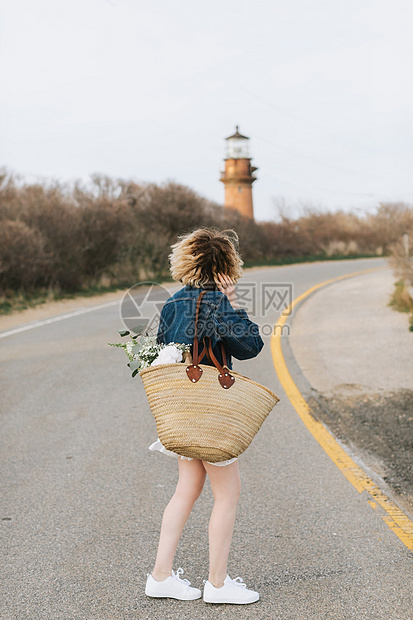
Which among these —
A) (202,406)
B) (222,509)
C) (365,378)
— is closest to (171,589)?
(222,509)

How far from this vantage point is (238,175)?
160 ft

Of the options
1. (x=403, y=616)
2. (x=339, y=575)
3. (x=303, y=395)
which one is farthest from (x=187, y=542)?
(x=303, y=395)

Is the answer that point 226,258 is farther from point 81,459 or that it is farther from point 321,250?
point 321,250

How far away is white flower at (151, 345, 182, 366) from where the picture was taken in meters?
2.91

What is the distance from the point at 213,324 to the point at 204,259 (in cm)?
33

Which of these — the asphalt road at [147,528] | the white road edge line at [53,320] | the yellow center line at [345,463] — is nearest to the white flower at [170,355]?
the asphalt road at [147,528]

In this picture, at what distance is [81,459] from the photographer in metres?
5.23

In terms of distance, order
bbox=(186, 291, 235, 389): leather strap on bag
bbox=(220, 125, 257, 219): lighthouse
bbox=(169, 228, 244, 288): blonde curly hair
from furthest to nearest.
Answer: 1. bbox=(220, 125, 257, 219): lighthouse
2. bbox=(169, 228, 244, 288): blonde curly hair
3. bbox=(186, 291, 235, 389): leather strap on bag

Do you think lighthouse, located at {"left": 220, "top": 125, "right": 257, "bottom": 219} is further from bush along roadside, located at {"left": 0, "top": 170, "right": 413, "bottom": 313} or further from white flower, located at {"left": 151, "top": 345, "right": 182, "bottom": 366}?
white flower, located at {"left": 151, "top": 345, "right": 182, "bottom": 366}

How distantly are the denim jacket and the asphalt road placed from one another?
123 centimetres

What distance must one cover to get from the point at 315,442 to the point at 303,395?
1.80 metres

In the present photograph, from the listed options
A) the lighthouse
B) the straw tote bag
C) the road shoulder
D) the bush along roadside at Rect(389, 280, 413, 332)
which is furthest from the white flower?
the lighthouse

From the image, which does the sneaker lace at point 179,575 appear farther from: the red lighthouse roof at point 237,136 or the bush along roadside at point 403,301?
the red lighthouse roof at point 237,136

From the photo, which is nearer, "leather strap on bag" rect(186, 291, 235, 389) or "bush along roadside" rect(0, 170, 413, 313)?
"leather strap on bag" rect(186, 291, 235, 389)
